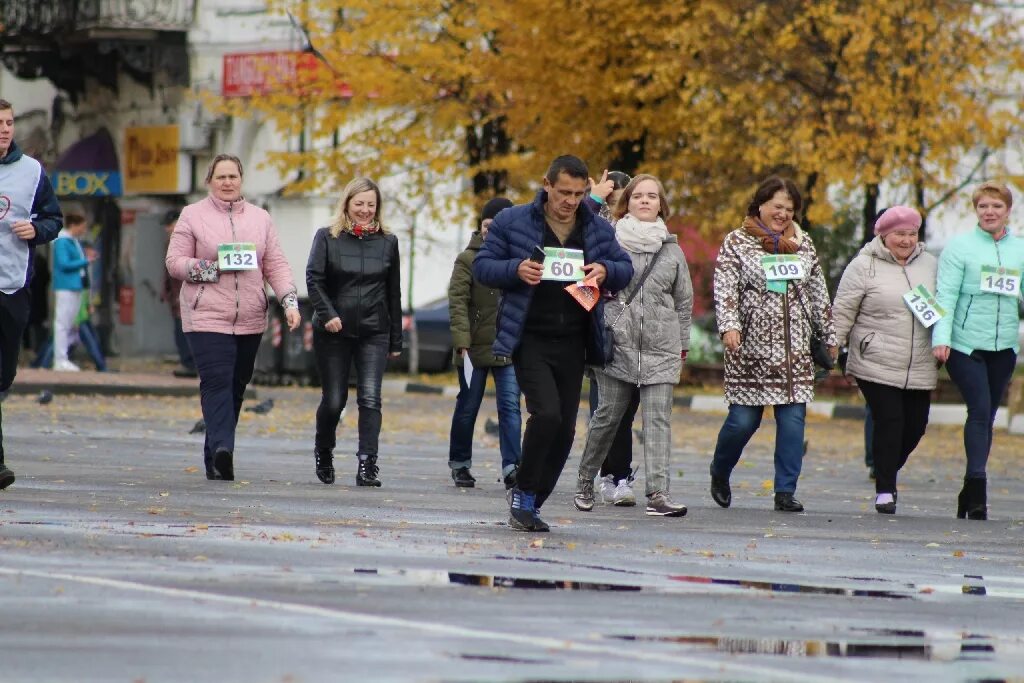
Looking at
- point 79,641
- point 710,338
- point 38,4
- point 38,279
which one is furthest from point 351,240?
point 38,4

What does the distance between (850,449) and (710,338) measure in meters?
12.1

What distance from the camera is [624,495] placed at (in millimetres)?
12922

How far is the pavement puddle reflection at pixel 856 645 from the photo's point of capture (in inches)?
277

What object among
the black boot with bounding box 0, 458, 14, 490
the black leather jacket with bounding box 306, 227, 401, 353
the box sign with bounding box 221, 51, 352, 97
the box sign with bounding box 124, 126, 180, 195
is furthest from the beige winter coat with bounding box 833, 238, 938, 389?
the box sign with bounding box 124, 126, 180, 195

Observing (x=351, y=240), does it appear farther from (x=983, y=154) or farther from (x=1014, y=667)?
(x=983, y=154)

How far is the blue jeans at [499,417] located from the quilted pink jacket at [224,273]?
1.33m

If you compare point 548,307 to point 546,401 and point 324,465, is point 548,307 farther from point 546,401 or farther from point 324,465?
point 324,465

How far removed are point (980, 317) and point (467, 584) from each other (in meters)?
5.39

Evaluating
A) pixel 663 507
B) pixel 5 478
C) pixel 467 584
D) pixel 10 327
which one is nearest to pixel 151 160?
pixel 10 327

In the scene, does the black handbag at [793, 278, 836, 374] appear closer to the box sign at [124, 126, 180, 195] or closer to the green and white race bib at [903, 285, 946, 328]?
the green and white race bib at [903, 285, 946, 328]

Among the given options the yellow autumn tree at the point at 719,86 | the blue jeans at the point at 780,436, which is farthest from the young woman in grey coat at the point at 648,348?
the yellow autumn tree at the point at 719,86

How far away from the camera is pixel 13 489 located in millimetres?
12172

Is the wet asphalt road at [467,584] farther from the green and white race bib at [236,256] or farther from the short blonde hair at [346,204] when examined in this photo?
the short blonde hair at [346,204]

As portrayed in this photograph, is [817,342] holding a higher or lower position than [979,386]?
higher
